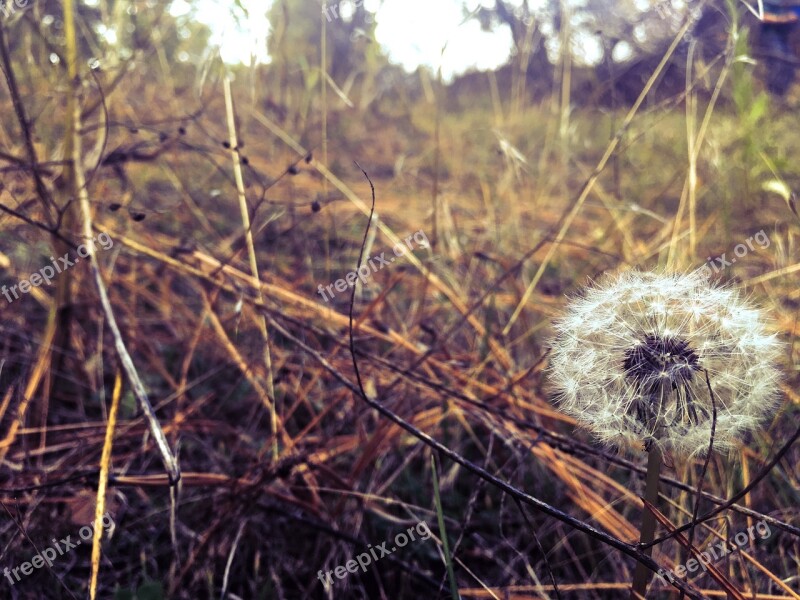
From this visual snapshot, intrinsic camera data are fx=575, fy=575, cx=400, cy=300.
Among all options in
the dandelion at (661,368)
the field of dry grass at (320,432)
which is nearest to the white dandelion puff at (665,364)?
the dandelion at (661,368)

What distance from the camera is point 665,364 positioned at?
99 centimetres

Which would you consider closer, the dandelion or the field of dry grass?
the dandelion

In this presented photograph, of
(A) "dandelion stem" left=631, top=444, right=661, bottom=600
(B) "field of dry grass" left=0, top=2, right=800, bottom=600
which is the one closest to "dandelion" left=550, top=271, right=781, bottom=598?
(A) "dandelion stem" left=631, top=444, right=661, bottom=600

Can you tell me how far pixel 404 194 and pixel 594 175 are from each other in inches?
116

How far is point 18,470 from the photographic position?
1.69m

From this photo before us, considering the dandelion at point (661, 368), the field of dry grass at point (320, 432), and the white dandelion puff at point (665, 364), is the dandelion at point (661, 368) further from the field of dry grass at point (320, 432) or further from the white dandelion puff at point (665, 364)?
the field of dry grass at point (320, 432)

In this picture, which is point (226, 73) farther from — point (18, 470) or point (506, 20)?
point (506, 20)

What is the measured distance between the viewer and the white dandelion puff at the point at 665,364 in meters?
0.99

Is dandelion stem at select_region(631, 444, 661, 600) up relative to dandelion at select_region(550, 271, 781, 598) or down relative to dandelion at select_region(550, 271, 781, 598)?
down

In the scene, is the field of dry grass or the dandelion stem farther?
the field of dry grass

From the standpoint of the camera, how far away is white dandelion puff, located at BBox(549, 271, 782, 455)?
3.26 ft

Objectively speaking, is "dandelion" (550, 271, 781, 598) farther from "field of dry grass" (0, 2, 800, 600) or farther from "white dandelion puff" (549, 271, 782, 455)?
"field of dry grass" (0, 2, 800, 600)

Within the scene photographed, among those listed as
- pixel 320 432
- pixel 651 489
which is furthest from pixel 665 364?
pixel 320 432

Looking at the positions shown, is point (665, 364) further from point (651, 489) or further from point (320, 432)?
point (320, 432)
